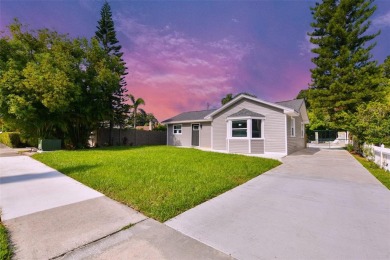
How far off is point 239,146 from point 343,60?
13.8m

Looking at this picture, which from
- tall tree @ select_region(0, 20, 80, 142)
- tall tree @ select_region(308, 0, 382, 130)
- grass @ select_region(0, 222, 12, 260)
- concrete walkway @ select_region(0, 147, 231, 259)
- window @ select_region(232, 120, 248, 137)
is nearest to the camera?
grass @ select_region(0, 222, 12, 260)

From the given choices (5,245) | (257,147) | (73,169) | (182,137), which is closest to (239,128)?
(257,147)

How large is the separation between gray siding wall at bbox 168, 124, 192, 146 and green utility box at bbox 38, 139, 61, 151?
9667 mm

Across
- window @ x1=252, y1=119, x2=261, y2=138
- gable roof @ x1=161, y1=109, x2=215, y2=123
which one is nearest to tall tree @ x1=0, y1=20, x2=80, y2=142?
gable roof @ x1=161, y1=109, x2=215, y2=123

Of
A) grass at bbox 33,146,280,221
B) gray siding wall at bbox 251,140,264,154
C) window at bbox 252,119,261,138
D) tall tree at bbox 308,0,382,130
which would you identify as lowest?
grass at bbox 33,146,280,221

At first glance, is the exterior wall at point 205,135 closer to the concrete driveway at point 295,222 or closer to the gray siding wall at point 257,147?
the gray siding wall at point 257,147

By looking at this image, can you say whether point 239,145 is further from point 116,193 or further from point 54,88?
point 54,88

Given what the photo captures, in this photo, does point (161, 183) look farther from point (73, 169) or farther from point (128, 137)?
point (128, 137)

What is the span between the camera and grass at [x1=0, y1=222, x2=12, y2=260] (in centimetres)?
221

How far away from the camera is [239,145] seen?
13.6 meters

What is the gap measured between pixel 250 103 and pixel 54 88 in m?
12.7

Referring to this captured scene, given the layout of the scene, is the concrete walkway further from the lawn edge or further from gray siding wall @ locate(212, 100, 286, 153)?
gray siding wall @ locate(212, 100, 286, 153)

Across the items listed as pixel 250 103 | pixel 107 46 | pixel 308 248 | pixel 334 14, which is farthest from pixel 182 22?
pixel 334 14

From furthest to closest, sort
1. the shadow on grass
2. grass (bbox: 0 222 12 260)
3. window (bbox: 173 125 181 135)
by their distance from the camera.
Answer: window (bbox: 173 125 181 135)
the shadow on grass
grass (bbox: 0 222 12 260)
